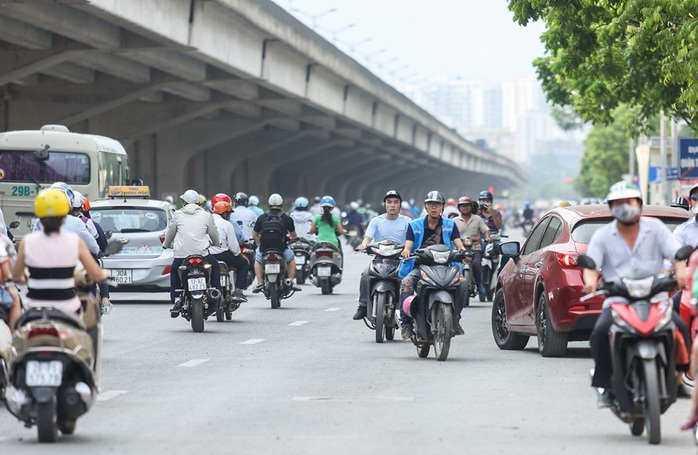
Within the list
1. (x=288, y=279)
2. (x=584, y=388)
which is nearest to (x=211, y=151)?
(x=288, y=279)

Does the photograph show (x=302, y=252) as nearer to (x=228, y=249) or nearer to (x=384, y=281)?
(x=228, y=249)

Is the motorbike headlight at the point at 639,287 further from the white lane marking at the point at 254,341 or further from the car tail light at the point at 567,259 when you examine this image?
the white lane marking at the point at 254,341

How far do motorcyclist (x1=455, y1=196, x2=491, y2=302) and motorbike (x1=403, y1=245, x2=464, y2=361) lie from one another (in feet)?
30.8

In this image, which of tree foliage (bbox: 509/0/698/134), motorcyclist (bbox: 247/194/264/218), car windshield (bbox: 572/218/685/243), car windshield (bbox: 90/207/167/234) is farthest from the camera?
motorcyclist (bbox: 247/194/264/218)

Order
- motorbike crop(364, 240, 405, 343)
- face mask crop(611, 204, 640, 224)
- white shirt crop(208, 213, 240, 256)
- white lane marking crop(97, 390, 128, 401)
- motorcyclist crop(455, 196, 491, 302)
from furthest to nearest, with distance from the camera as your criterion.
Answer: motorcyclist crop(455, 196, 491, 302), white shirt crop(208, 213, 240, 256), motorbike crop(364, 240, 405, 343), white lane marking crop(97, 390, 128, 401), face mask crop(611, 204, 640, 224)

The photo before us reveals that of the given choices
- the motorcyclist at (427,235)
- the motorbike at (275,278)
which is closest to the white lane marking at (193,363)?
the motorcyclist at (427,235)

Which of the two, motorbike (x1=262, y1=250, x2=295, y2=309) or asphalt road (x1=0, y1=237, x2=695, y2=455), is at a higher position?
motorbike (x1=262, y1=250, x2=295, y2=309)

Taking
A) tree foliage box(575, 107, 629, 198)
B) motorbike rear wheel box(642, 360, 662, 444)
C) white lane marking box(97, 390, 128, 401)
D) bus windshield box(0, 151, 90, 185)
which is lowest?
white lane marking box(97, 390, 128, 401)

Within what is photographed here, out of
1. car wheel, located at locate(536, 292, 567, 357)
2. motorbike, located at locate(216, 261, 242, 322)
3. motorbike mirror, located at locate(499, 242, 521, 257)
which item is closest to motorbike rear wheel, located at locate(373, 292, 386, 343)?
car wheel, located at locate(536, 292, 567, 357)

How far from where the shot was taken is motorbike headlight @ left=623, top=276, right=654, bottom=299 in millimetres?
9617

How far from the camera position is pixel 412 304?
15.5 metres

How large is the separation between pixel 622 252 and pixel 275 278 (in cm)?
1468

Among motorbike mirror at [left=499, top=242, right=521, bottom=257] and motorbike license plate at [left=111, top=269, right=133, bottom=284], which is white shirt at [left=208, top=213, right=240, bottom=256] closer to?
motorbike license plate at [left=111, top=269, right=133, bottom=284]

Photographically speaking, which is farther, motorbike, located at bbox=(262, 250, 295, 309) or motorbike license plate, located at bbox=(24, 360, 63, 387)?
motorbike, located at bbox=(262, 250, 295, 309)
